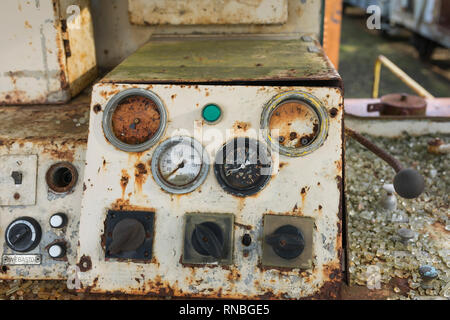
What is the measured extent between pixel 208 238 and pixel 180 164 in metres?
0.23

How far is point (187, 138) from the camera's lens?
128 centimetres

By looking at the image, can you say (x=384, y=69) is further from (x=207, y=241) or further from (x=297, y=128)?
(x=207, y=241)

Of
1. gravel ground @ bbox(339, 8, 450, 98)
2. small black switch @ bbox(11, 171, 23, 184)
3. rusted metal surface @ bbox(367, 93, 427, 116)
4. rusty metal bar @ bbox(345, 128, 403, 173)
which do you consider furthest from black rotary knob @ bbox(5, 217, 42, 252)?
gravel ground @ bbox(339, 8, 450, 98)

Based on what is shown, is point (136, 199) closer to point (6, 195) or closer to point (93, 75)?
point (6, 195)

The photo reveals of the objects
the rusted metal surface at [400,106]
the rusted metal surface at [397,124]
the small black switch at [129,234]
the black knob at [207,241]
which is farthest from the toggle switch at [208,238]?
the rusted metal surface at [400,106]

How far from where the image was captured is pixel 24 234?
4.56ft

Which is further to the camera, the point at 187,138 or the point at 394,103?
the point at 394,103

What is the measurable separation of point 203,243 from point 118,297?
0.35 m

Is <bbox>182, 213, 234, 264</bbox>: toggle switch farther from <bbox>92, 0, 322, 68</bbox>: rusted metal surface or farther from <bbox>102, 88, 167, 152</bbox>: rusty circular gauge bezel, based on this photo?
<bbox>92, 0, 322, 68</bbox>: rusted metal surface

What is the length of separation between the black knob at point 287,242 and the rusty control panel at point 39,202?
634mm

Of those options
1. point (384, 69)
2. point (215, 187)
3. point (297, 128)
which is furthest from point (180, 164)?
point (384, 69)

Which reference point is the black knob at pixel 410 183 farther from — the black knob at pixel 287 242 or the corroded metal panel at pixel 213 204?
the black knob at pixel 287 242
